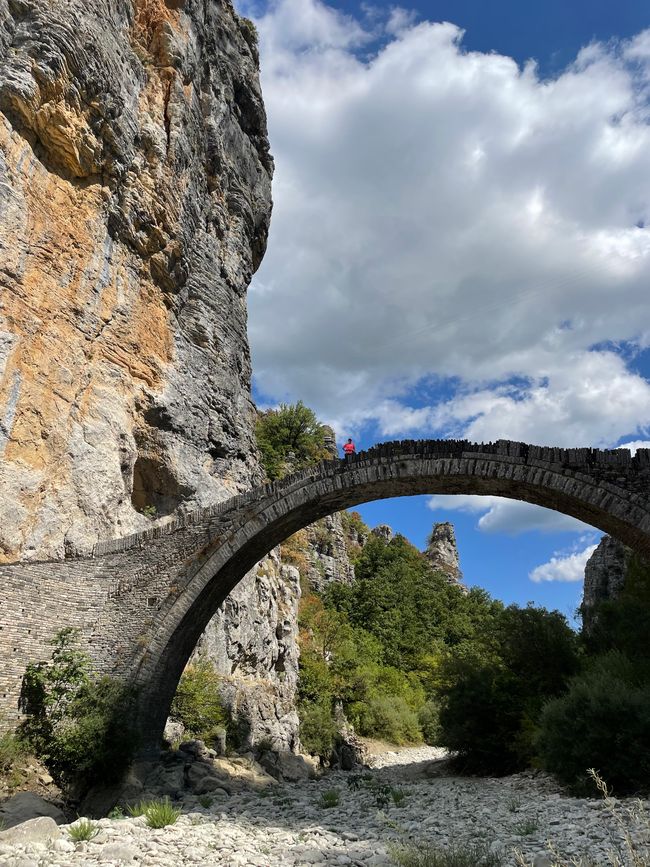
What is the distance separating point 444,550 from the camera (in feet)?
212

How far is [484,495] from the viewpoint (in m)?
11.8

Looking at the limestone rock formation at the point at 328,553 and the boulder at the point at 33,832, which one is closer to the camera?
the boulder at the point at 33,832

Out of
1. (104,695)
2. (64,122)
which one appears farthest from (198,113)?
(104,695)

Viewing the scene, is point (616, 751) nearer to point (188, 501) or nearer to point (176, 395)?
point (188, 501)

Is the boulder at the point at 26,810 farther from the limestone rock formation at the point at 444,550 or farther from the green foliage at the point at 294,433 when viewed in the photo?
the limestone rock formation at the point at 444,550

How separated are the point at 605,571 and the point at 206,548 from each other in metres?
23.3

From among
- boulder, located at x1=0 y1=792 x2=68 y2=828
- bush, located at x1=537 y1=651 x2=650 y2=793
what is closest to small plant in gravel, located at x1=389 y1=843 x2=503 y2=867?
bush, located at x1=537 y1=651 x2=650 y2=793

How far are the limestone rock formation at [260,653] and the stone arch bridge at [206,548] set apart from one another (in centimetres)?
473

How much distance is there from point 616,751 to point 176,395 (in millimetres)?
13806

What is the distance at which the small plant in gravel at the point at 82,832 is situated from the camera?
664cm

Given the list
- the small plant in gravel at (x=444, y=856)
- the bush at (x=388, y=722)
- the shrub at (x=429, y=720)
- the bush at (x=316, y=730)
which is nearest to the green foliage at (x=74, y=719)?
the small plant in gravel at (x=444, y=856)

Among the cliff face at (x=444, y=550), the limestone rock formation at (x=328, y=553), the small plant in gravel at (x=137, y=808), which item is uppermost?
the cliff face at (x=444, y=550)

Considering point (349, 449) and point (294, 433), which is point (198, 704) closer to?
point (349, 449)

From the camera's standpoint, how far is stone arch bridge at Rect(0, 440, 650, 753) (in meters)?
10.2
